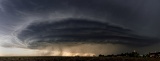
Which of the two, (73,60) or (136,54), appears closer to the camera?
(73,60)

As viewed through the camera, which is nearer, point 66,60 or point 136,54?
point 66,60

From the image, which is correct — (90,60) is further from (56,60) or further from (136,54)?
(136,54)

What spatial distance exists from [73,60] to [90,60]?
9.04m

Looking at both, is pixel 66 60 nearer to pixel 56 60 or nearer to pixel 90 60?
pixel 56 60

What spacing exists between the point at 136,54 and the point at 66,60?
96.8m

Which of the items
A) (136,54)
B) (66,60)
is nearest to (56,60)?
(66,60)

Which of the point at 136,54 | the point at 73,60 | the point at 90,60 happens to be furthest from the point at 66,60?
the point at 136,54

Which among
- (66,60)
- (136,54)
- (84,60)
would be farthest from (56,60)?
(136,54)

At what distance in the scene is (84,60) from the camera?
385 feet

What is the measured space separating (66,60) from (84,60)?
9703mm

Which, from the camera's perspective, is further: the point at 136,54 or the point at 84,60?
the point at 136,54

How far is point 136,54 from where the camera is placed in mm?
196000

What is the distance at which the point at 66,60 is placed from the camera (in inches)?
4390

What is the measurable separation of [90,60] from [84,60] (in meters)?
2.63
